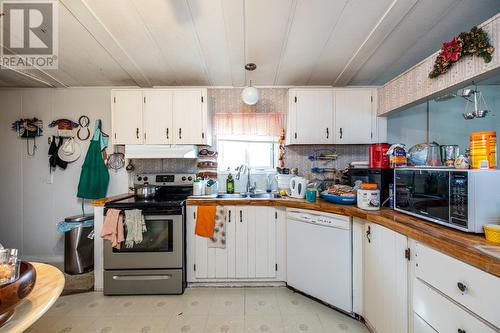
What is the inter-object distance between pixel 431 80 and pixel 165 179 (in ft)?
9.42

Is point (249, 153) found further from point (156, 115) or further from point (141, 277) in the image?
point (141, 277)

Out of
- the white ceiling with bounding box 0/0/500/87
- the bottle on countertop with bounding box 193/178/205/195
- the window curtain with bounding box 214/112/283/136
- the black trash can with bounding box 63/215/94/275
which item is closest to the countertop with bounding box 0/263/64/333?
the bottle on countertop with bounding box 193/178/205/195

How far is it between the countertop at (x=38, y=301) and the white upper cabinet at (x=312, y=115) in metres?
2.31

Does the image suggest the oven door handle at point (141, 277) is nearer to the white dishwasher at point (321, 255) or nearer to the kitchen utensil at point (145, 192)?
the kitchen utensil at point (145, 192)

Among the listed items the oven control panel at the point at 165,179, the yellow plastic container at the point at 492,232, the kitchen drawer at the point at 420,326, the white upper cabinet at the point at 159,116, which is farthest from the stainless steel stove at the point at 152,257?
the yellow plastic container at the point at 492,232

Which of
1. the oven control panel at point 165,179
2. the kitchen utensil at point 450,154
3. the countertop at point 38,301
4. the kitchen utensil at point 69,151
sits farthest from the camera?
the kitchen utensil at point 69,151

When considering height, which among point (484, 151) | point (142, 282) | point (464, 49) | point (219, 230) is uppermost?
point (464, 49)

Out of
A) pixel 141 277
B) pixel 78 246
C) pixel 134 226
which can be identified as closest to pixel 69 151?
pixel 78 246

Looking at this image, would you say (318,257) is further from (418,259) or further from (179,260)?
(179,260)

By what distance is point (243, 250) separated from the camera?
2211 mm

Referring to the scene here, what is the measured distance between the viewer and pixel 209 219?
7.11ft

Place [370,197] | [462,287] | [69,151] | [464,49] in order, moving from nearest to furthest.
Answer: [462,287]
[464,49]
[370,197]
[69,151]

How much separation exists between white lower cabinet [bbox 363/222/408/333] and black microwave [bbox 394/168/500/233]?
0.26m

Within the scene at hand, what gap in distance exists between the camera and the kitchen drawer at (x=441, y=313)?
35.0 inches
